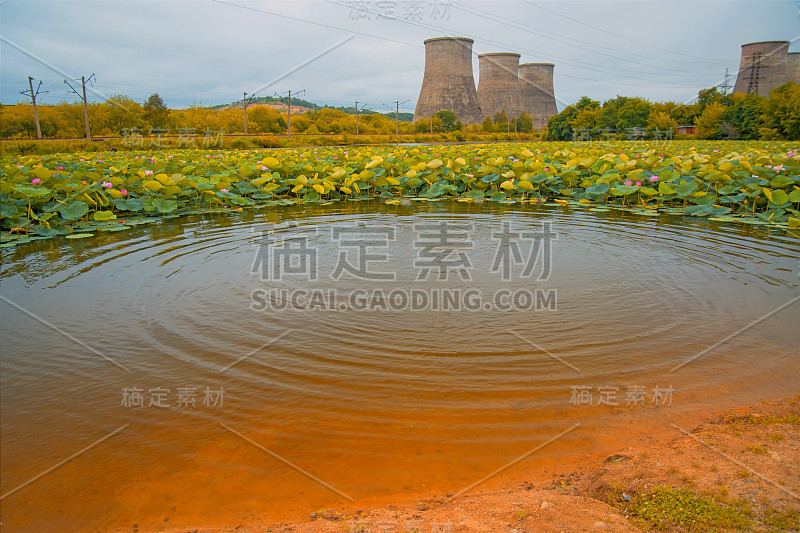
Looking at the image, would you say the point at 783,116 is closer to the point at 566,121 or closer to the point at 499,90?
the point at 566,121

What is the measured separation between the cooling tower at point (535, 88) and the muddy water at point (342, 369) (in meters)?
50.4

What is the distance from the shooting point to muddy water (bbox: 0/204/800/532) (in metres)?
1.85

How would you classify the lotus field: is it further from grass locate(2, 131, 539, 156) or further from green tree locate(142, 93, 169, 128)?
green tree locate(142, 93, 169, 128)

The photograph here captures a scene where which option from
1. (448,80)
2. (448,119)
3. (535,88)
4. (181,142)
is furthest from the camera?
(535,88)

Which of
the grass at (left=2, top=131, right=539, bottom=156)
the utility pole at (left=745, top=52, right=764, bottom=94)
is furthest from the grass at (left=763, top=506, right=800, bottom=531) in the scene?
the utility pole at (left=745, top=52, right=764, bottom=94)

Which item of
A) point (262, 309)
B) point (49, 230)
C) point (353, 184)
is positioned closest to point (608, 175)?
point (353, 184)

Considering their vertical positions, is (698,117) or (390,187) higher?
(698,117)

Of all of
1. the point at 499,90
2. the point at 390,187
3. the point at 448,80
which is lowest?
the point at 390,187

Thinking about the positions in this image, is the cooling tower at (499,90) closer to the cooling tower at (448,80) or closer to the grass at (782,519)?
the cooling tower at (448,80)

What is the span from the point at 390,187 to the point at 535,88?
156ft

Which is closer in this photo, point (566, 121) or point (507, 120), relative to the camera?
point (566, 121)

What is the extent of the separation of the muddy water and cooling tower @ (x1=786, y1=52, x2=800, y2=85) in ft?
168

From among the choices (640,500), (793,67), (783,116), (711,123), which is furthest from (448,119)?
(640,500)

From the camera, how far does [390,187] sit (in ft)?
32.5
